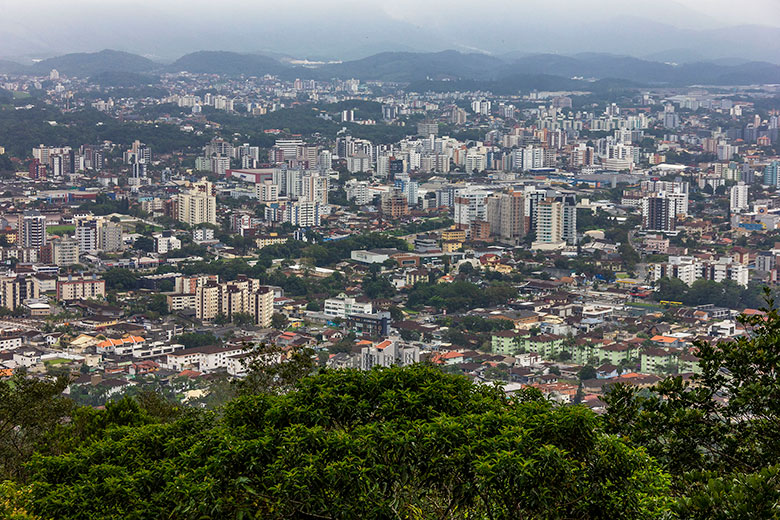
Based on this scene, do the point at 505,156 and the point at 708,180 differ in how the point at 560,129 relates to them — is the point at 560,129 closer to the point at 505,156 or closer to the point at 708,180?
the point at 505,156

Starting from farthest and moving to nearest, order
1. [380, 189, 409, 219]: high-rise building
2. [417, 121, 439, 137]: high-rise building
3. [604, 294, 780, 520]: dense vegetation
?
[417, 121, 439, 137]: high-rise building, [380, 189, 409, 219]: high-rise building, [604, 294, 780, 520]: dense vegetation

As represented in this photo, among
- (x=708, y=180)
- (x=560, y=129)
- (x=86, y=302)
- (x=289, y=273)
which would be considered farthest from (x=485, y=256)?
(x=560, y=129)

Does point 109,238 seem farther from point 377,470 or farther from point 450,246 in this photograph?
point 377,470

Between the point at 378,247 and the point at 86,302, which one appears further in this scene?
the point at 378,247

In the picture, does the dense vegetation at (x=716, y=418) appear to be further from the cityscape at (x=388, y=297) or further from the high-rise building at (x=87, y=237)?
the high-rise building at (x=87, y=237)

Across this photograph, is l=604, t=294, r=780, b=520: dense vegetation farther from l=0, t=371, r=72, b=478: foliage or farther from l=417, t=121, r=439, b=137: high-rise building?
l=417, t=121, r=439, b=137: high-rise building

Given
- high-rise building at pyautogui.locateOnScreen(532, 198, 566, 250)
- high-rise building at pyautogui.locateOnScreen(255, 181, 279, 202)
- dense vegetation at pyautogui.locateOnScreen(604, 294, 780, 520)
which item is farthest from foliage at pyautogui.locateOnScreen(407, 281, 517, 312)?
dense vegetation at pyautogui.locateOnScreen(604, 294, 780, 520)
